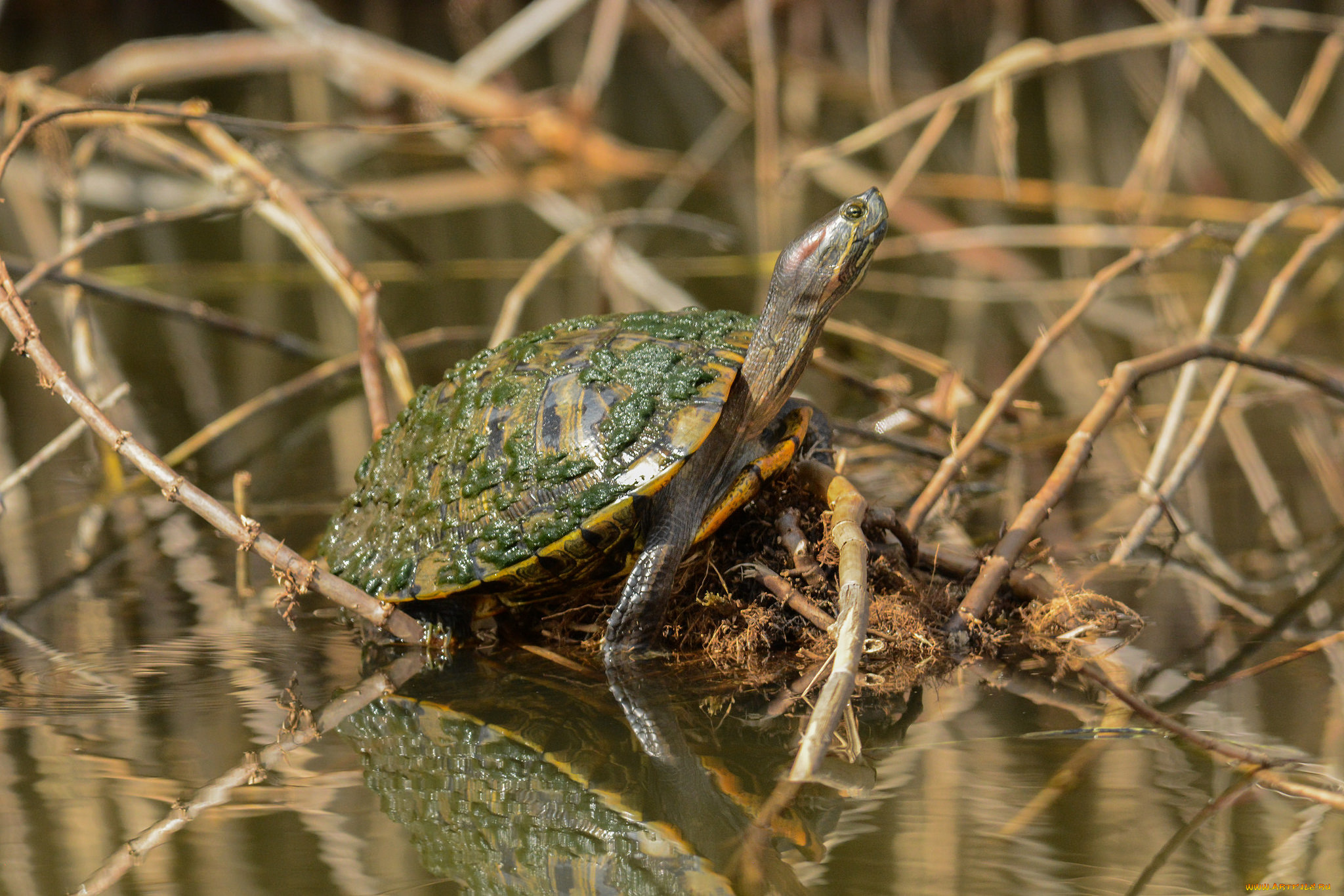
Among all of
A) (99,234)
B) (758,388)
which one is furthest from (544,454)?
(99,234)

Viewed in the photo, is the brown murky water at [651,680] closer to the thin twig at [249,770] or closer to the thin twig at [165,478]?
the thin twig at [249,770]

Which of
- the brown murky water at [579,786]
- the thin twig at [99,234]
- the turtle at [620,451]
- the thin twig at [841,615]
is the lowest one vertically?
the brown murky water at [579,786]

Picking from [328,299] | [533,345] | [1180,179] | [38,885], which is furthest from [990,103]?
[38,885]

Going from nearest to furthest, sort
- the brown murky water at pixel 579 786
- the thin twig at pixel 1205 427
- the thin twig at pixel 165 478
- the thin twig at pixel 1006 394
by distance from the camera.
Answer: the brown murky water at pixel 579 786 → the thin twig at pixel 165 478 → the thin twig at pixel 1006 394 → the thin twig at pixel 1205 427

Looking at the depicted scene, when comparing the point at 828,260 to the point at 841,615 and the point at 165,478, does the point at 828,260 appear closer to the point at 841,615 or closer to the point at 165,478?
the point at 841,615

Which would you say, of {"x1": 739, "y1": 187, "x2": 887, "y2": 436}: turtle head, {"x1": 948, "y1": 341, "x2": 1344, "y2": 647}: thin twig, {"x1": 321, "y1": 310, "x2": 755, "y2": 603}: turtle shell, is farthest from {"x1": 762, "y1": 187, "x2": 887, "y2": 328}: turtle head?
{"x1": 948, "y1": 341, "x2": 1344, "y2": 647}: thin twig

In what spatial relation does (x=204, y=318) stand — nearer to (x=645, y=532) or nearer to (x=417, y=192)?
(x=645, y=532)

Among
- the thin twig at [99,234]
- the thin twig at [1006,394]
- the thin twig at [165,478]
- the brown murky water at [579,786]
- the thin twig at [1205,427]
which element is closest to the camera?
the brown murky water at [579,786]

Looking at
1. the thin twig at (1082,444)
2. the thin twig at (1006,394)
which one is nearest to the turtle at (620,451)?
the thin twig at (1006,394)
